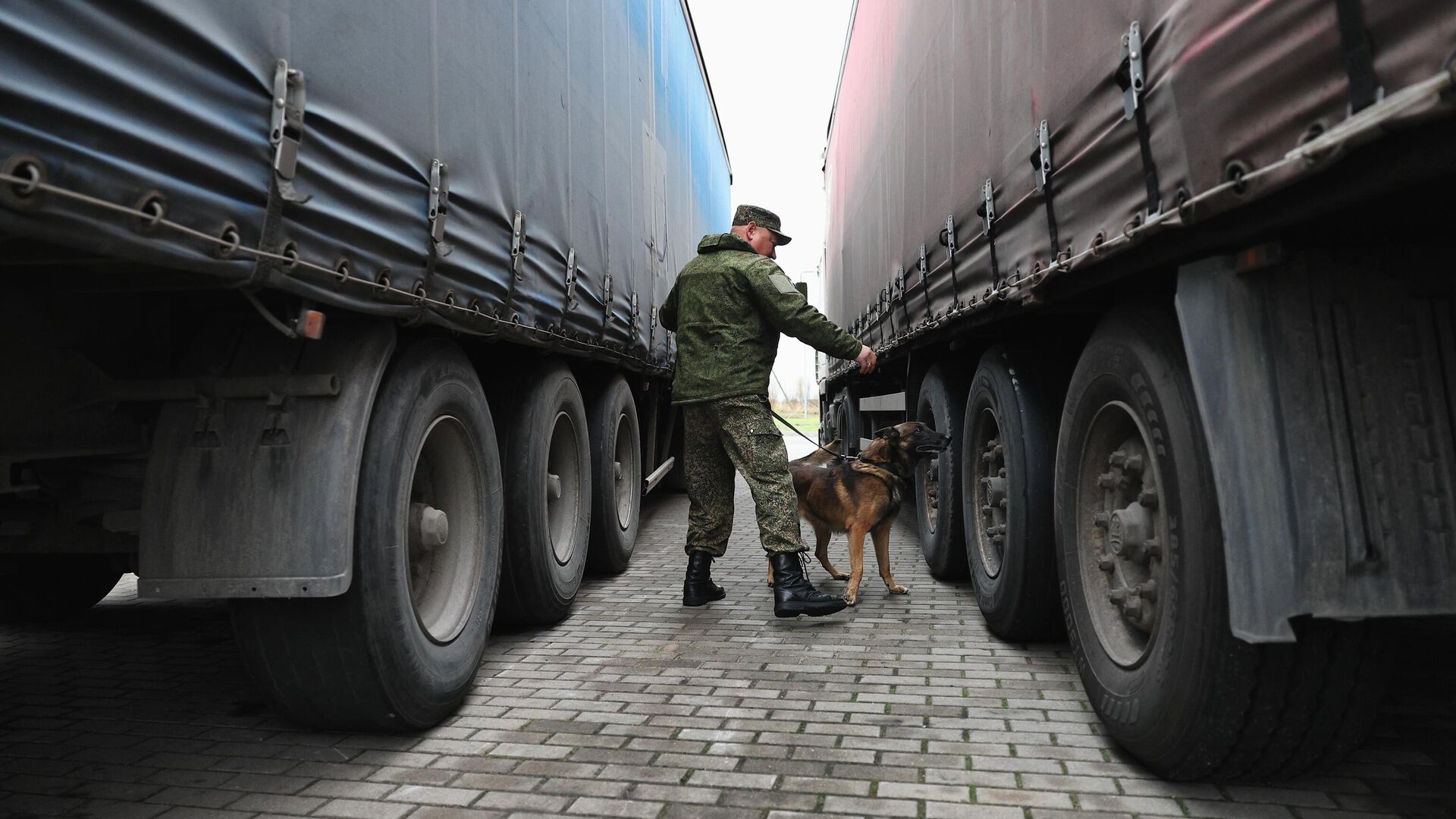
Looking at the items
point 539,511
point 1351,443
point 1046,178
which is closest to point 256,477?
point 539,511

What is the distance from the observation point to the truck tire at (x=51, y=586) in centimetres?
459

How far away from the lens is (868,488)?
5090mm

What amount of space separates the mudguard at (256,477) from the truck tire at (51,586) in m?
2.42

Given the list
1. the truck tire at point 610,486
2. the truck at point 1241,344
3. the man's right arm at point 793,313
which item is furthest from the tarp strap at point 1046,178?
the truck tire at point 610,486

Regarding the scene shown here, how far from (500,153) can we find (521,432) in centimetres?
132

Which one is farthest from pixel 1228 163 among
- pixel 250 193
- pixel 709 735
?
pixel 709 735

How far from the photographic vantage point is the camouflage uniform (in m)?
4.82

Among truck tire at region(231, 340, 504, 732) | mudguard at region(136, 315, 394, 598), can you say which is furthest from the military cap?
mudguard at region(136, 315, 394, 598)

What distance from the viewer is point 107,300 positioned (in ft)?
8.49

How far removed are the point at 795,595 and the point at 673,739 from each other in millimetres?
1711

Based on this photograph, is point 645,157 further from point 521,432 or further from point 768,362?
point 521,432

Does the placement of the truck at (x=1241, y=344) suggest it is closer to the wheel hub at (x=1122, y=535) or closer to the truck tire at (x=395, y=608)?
the wheel hub at (x=1122, y=535)

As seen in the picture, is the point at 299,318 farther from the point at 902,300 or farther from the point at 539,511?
the point at 902,300

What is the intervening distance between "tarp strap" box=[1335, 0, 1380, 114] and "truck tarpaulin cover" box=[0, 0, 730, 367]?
2064mm
